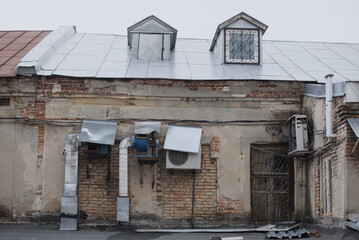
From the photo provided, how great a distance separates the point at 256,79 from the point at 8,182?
5281mm

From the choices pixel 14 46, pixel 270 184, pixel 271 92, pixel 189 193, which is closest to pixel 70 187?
pixel 189 193

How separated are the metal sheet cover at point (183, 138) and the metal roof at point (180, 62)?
1053 millimetres

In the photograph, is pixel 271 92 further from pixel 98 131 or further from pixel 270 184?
pixel 98 131

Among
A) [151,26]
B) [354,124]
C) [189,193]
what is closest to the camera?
[354,124]

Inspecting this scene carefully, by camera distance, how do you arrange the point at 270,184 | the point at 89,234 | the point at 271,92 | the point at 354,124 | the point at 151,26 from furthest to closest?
1. the point at 151,26
2. the point at 271,92
3. the point at 270,184
4. the point at 89,234
5. the point at 354,124

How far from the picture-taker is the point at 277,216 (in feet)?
32.5

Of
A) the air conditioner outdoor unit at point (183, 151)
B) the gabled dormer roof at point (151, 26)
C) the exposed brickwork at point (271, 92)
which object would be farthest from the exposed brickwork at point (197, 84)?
the gabled dormer roof at point (151, 26)

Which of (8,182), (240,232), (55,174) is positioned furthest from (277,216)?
(8,182)

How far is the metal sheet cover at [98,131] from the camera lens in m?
9.43

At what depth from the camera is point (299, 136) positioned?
374 inches

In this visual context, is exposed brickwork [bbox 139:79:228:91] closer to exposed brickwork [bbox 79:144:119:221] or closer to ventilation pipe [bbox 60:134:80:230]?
exposed brickwork [bbox 79:144:119:221]

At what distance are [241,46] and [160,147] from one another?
335 centimetres

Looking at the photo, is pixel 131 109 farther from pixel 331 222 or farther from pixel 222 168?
pixel 331 222

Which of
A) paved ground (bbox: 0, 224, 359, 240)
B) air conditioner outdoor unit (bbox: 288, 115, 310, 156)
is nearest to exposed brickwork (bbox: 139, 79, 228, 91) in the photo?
air conditioner outdoor unit (bbox: 288, 115, 310, 156)
